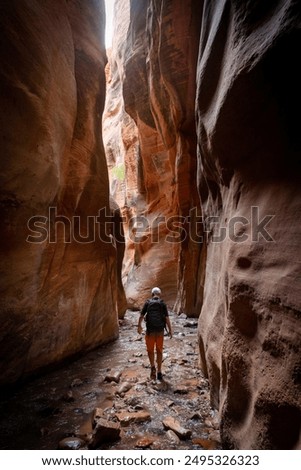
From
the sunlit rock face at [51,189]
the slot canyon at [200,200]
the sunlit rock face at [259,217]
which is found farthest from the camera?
the sunlit rock face at [51,189]

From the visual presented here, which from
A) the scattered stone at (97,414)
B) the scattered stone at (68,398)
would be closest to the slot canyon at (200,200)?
the scattered stone at (97,414)

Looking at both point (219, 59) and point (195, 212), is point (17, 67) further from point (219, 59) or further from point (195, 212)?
point (195, 212)

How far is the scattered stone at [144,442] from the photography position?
3014 millimetres

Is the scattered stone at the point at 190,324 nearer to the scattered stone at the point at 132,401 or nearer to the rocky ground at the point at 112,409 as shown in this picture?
the rocky ground at the point at 112,409

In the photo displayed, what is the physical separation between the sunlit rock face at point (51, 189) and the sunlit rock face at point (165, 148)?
10.7 ft

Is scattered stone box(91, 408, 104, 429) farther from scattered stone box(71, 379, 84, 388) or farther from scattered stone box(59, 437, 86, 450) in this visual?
scattered stone box(71, 379, 84, 388)

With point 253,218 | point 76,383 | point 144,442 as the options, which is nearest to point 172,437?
point 144,442

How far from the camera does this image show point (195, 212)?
11812 millimetres

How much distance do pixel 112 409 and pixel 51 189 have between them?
3.68m

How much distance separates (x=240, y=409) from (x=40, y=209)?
13.4 ft

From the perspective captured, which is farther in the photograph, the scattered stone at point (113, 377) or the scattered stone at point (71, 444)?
the scattered stone at point (113, 377)

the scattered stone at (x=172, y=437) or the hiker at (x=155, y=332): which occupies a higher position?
the hiker at (x=155, y=332)

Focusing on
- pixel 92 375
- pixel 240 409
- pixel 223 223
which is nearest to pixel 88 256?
pixel 92 375

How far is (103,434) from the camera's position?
3.04 metres
